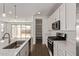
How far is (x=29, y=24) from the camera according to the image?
13.3 m

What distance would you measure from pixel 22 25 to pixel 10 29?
145 centimetres

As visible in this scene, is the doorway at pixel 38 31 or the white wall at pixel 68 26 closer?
the white wall at pixel 68 26

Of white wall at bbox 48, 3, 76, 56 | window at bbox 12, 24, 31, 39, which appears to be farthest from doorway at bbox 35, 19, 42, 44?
white wall at bbox 48, 3, 76, 56

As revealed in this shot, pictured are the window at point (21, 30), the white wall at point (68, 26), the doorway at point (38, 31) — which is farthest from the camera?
the window at point (21, 30)

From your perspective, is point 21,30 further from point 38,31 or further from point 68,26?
point 68,26

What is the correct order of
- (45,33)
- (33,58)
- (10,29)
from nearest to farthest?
1. (33,58)
2. (45,33)
3. (10,29)

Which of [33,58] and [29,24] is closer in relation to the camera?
[33,58]

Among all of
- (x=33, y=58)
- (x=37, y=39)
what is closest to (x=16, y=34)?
(x=37, y=39)

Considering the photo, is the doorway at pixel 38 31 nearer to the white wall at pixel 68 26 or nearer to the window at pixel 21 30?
the window at pixel 21 30

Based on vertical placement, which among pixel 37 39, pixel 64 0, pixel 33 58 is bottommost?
pixel 37 39

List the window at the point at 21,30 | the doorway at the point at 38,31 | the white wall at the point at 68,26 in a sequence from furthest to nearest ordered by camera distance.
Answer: the window at the point at 21,30, the doorway at the point at 38,31, the white wall at the point at 68,26

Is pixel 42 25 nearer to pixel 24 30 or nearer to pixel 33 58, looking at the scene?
pixel 24 30

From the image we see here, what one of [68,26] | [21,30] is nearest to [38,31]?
[21,30]

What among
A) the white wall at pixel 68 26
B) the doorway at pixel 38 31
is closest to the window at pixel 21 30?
the doorway at pixel 38 31
